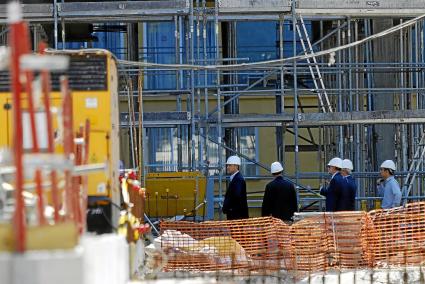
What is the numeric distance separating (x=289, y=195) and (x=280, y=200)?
171 mm

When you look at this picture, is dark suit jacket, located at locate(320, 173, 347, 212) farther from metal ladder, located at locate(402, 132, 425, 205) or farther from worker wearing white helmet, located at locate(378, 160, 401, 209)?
metal ladder, located at locate(402, 132, 425, 205)

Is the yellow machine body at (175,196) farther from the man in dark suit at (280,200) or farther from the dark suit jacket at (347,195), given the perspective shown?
the dark suit jacket at (347,195)

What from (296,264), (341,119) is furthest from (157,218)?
(296,264)

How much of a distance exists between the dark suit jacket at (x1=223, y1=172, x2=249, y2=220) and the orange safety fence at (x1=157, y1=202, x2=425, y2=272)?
143 centimetres

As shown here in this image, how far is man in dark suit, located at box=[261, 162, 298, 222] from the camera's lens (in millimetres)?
19531

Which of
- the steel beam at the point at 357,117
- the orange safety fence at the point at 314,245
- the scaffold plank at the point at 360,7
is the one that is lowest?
the orange safety fence at the point at 314,245

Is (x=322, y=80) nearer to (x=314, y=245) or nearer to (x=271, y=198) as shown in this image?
(x=271, y=198)

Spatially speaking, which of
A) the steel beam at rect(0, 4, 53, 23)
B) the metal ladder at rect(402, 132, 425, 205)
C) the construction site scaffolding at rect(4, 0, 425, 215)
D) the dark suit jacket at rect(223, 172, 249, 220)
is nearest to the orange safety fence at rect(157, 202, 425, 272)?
the dark suit jacket at rect(223, 172, 249, 220)

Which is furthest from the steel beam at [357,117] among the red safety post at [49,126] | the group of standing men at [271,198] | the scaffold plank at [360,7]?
the red safety post at [49,126]

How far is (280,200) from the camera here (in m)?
19.6

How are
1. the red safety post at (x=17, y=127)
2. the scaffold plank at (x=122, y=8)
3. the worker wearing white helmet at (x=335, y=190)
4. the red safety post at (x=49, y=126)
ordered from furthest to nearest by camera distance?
the scaffold plank at (x=122, y=8) < the worker wearing white helmet at (x=335, y=190) < the red safety post at (x=49, y=126) < the red safety post at (x=17, y=127)

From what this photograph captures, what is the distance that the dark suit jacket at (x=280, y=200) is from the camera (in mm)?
19531

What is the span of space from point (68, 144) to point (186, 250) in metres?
9.16

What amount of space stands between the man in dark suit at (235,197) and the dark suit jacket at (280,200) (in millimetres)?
418
